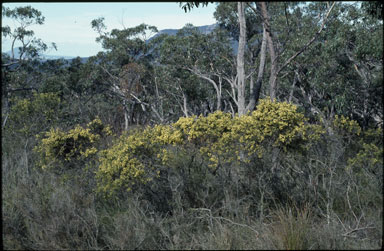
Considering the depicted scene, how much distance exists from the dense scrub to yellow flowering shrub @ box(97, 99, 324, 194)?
0.02 meters

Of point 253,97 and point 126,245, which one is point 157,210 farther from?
point 253,97

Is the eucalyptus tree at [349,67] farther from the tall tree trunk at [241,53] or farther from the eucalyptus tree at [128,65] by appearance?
the eucalyptus tree at [128,65]

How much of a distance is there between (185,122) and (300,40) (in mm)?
7539

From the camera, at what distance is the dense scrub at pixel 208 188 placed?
4965 mm

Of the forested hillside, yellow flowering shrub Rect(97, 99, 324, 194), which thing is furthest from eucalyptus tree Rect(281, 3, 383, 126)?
yellow flowering shrub Rect(97, 99, 324, 194)

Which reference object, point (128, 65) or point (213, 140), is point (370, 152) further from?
point (128, 65)

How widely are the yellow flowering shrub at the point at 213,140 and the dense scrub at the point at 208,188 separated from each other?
0.02m

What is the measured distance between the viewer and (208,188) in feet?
19.5

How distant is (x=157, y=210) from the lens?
5852mm

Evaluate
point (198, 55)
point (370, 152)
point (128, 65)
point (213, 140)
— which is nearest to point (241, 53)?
point (213, 140)

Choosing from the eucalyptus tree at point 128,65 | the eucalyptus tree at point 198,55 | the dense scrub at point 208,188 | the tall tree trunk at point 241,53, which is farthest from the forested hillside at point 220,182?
the eucalyptus tree at point 128,65

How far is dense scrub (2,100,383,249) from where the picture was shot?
496 cm

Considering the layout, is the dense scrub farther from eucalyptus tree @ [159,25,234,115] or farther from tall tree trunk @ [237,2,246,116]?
eucalyptus tree @ [159,25,234,115]

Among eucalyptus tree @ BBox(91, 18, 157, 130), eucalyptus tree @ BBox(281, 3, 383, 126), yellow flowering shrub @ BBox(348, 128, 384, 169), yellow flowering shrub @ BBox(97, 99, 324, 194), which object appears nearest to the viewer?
yellow flowering shrub @ BBox(348, 128, 384, 169)
